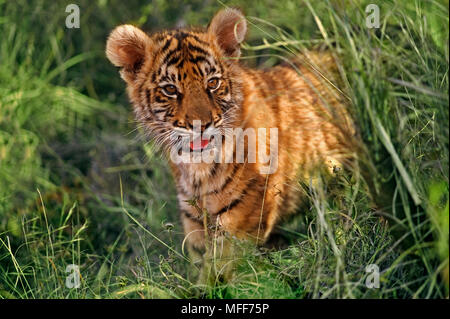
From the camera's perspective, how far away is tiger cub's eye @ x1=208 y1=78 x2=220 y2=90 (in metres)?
4.05

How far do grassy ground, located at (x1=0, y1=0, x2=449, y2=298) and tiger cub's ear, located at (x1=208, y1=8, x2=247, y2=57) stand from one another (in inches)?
7.1

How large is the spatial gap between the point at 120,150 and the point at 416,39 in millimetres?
3322

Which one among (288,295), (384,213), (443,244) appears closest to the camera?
(443,244)

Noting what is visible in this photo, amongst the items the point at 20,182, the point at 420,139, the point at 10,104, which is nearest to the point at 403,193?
the point at 420,139

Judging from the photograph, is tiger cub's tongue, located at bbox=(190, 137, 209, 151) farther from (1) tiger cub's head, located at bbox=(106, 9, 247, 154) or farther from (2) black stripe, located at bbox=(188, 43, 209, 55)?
(2) black stripe, located at bbox=(188, 43, 209, 55)

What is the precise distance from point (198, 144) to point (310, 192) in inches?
42.3

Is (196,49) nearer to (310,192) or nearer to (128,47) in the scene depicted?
(128,47)

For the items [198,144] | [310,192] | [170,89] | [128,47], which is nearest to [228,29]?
[170,89]

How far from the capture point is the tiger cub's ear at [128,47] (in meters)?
4.15

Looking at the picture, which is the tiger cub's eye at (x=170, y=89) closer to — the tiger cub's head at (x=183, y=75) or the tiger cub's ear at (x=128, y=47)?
the tiger cub's head at (x=183, y=75)

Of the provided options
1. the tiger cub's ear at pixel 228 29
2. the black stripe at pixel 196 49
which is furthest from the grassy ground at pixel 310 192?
the black stripe at pixel 196 49

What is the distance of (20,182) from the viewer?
541 cm

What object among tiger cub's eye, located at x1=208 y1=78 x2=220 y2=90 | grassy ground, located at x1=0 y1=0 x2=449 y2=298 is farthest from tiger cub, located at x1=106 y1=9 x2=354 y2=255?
grassy ground, located at x1=0 y1=0 x2=449 y2=298

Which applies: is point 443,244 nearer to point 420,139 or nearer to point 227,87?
point 420,139
